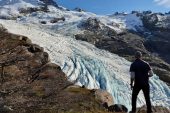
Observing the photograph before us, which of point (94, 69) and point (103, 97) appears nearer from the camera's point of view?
point (103, 97)

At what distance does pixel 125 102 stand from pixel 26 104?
70.1 m

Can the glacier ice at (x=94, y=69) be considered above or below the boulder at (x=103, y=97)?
below

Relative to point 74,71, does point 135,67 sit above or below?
above

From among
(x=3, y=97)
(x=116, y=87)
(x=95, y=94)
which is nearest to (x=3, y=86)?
(x=3, y=97)

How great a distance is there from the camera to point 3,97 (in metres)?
18.3

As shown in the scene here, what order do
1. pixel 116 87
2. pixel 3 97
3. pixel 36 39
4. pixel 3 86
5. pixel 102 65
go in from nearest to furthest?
pixel 3 97 → pixel 3 86 → pixel 116 87 → pixel 102 65 → pixel 36 39

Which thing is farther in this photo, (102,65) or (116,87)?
(102,65)

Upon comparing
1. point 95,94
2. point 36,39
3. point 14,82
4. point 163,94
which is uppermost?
point 14,82

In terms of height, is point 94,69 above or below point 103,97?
below

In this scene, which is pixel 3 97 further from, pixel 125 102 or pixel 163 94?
pixel 163 94

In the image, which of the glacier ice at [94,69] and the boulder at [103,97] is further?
the glacier ice at [94,69]

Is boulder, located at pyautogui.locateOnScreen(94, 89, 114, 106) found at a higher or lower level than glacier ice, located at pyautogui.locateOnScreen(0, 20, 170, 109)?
higher

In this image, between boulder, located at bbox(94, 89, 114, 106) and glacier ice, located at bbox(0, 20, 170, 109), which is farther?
glacier ice, located at bbox(0, 20, 170, 109)

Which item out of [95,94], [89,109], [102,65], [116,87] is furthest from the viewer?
[102,65]
